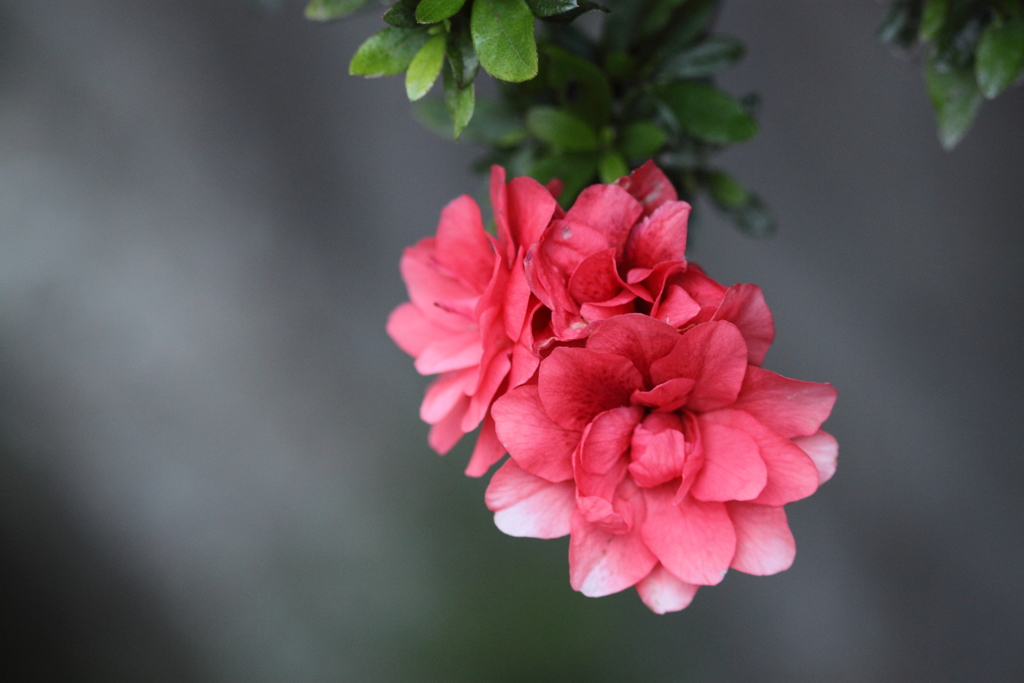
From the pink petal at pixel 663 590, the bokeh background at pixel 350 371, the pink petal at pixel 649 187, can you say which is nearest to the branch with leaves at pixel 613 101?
the pink petal at pixel 649 187

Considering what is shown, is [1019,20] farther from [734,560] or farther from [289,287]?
[289,287]

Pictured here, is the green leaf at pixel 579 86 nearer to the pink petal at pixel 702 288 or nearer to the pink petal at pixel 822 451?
the pink petal at pixel 702 288

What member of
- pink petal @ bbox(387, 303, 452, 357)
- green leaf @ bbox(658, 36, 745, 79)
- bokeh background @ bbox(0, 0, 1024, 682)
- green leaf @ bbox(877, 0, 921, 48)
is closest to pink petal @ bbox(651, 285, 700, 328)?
pink petal @ bbox(387, 303, 452, 357)

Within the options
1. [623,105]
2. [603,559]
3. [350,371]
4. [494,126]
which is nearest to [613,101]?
[623,105]

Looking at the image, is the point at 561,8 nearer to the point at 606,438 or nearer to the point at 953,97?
the point at 606,438

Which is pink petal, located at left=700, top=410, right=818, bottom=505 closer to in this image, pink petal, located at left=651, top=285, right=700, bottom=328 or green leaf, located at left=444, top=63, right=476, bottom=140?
pink petal, located at left=651, top=285, right=700, bottom=328

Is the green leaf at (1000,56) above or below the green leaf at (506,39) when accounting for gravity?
above
